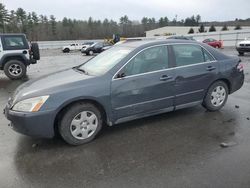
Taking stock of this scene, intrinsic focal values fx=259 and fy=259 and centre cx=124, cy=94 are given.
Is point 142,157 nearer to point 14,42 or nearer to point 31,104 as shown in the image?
point 31,104

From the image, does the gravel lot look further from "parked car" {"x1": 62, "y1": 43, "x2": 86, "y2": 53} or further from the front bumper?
"parked car" {"x1": 62, "y1": 43, "x2": 86, "y2": 53}

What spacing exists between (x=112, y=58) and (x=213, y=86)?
221cm

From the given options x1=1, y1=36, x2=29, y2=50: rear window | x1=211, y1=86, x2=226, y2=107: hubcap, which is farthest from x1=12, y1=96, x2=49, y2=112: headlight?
x1=1, y1=36, x2=29, y2=50: rear window

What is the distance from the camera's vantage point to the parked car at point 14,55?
10523 millimetres

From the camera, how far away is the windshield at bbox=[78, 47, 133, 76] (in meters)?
4.51

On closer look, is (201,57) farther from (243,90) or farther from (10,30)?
(10,30)

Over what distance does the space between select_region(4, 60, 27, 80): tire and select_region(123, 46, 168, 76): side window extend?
7.79m

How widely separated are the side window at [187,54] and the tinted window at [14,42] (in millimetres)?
7945

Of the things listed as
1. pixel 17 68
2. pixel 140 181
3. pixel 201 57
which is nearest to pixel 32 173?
pixel 140 181

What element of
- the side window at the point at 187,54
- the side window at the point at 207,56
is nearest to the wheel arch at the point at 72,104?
the side window at the point at 187,54

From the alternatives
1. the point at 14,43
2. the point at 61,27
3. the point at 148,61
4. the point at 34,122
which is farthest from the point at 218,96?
the point at 61,27

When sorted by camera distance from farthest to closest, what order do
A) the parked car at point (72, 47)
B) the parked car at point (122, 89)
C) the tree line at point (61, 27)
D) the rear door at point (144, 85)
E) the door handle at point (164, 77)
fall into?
the tree line at point (61, 27)
the parked car at point (72, 47)
the door handle at point (164, 77)
the rear door at point (144, 85)
the parked car at point (122, 89)

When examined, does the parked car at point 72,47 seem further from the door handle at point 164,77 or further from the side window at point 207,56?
the door handle at point 164,77

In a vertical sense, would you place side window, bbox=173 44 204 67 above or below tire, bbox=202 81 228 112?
above
